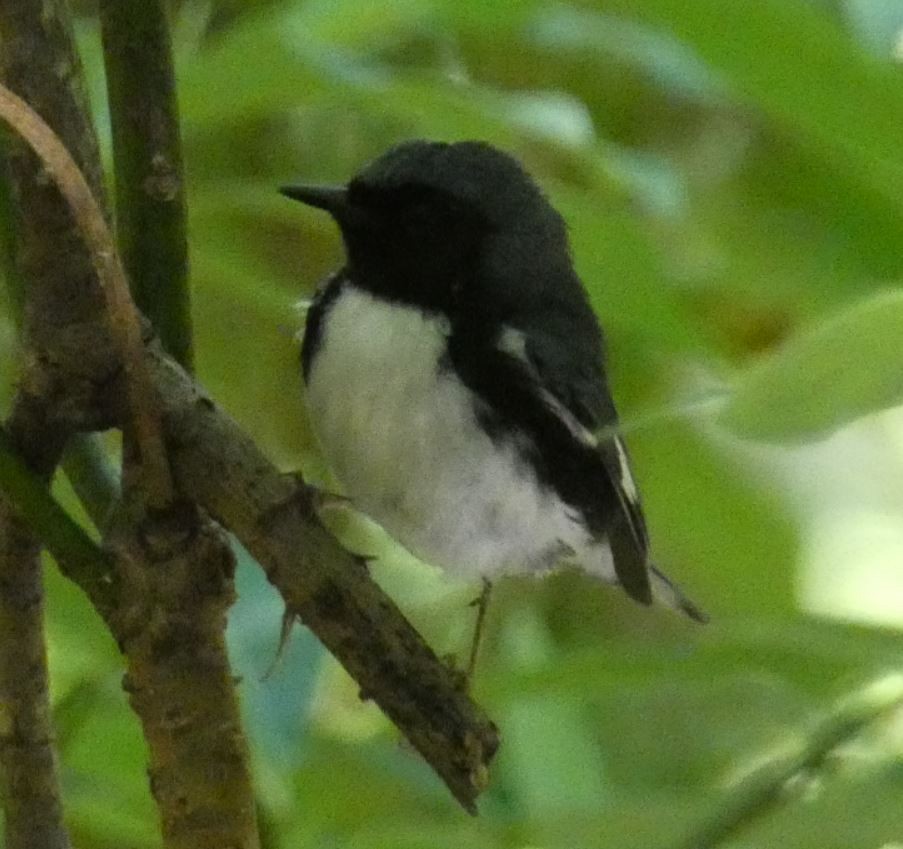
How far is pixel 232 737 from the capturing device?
1.39ft

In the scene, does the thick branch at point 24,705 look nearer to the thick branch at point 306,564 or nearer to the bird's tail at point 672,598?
the thick branch at point 306,564

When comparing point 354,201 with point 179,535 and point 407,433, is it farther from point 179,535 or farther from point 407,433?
point 179,535

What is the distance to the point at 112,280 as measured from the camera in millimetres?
368

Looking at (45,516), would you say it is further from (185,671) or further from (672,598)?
(672,598)

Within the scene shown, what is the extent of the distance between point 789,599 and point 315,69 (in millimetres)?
494

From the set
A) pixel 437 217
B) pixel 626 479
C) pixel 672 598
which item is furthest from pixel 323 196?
pixel 672 598

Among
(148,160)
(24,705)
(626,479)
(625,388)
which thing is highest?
(148,160)

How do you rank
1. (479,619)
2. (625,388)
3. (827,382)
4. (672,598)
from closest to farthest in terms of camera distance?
(827,382)
(479,619)
(672,598)
(625,388)

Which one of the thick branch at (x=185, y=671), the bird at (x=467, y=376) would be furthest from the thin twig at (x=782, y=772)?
the bird at (x=467, y=376)

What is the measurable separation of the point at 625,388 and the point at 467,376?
43 cm

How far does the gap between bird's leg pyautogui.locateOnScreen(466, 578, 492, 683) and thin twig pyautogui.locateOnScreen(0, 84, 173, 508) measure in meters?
0.43

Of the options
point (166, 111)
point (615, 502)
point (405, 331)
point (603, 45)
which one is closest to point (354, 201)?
point (405, 331)

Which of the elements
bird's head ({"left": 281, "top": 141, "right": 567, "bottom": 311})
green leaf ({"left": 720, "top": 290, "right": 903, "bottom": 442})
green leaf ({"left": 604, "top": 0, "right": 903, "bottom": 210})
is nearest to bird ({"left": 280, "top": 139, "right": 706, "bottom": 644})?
bird's head ({"left": 281, "top": 141, "right": 567, "bottom": 311})

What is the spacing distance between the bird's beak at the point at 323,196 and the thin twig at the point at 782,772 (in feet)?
1.39
